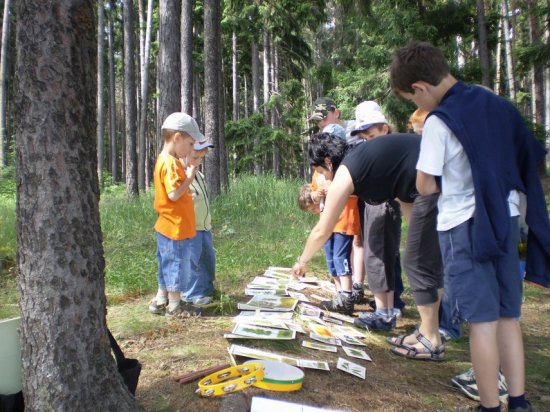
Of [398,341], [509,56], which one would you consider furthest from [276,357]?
[509,56]

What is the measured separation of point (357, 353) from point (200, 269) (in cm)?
156

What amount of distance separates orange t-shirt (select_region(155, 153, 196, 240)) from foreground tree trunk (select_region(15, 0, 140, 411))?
1.61 meters

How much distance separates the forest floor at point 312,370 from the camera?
233 centimetres

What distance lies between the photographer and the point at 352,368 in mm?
2775

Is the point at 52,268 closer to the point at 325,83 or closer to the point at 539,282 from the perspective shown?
the point at 539,282

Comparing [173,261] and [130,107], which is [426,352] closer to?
[173,261]

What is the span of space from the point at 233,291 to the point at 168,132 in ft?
5.65

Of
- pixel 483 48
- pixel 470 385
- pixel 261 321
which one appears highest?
pixel 483 48

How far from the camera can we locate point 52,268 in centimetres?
174

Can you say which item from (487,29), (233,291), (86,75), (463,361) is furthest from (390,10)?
(86,75)

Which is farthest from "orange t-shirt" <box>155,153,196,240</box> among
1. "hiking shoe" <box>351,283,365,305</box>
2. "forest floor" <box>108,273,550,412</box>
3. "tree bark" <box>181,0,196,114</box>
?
"tree bark" <box>181,0,196,114</box>

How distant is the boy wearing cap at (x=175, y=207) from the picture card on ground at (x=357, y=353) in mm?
1250

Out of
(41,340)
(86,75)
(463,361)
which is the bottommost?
(463,361)

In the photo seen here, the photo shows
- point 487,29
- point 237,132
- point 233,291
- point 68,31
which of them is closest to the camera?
point 68,31
